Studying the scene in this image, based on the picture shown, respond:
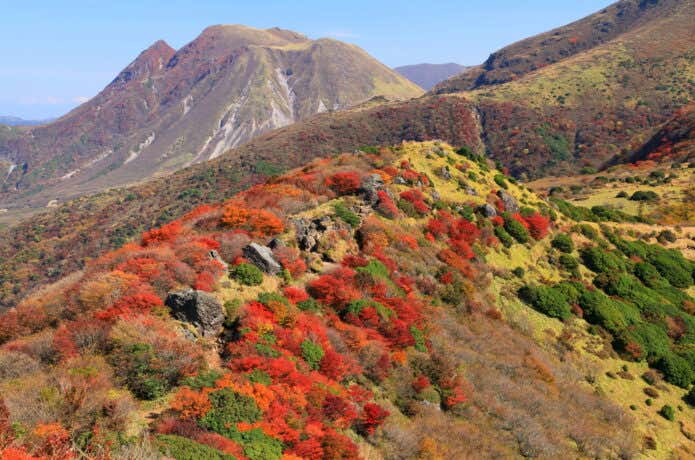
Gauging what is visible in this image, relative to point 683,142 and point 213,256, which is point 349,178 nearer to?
point 213,256

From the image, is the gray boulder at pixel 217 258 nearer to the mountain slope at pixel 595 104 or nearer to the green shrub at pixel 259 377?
the green shrub at pixel 259 377

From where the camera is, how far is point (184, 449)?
9453 mm

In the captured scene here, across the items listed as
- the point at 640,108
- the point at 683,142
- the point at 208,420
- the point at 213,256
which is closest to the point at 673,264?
the point at 213,256

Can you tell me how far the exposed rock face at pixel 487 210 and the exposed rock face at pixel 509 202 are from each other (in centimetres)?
374

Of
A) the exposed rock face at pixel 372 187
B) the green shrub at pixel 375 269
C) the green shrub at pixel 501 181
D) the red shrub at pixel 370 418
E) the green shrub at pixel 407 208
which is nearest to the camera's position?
the red shrub at pixel 370 418

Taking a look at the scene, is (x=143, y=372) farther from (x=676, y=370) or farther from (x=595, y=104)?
(x=595, y=104)

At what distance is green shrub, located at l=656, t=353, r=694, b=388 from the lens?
2644cm

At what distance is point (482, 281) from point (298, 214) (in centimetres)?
1395

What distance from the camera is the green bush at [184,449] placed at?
9.25m

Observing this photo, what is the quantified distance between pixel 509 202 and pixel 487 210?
17.7 feet

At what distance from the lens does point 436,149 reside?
146ft

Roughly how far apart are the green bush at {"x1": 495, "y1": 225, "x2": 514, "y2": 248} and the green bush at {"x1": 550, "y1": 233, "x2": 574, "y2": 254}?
5.08 m

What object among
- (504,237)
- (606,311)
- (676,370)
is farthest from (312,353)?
(676,370)

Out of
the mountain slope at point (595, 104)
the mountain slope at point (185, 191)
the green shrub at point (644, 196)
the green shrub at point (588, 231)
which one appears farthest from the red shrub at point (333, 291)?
the mountain slope at point (595, 104)
